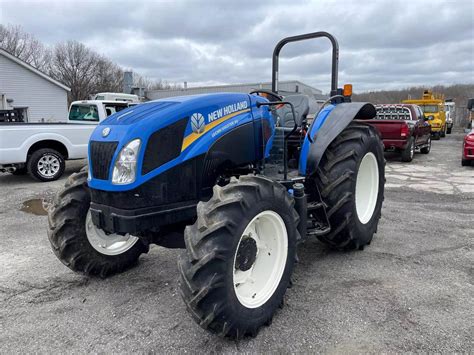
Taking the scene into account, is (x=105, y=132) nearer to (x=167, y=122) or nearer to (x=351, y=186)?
(x=167, y=122)

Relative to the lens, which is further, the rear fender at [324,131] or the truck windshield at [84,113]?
the truck windshield at [84,113]

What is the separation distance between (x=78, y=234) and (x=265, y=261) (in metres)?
1.59

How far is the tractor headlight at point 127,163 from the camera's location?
2598 millimetres

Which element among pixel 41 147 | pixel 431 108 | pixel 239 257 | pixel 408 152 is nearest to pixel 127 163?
pixel 239 257

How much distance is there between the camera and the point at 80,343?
2.60m

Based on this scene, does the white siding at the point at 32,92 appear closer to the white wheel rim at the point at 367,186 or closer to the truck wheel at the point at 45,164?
the truck wheel at the point at 45,164

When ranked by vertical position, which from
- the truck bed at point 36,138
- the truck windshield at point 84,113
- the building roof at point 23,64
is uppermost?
the building roof at point 23,64

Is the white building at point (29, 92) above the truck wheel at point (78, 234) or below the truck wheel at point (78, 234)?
above

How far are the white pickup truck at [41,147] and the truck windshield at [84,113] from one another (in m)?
1.32

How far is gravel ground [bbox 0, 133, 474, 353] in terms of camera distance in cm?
257

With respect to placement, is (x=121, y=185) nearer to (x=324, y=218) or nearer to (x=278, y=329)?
(x=278, y=329)

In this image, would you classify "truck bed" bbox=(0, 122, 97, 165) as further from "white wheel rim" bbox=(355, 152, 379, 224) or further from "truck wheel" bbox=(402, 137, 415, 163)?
"truck wheel" bbox=(402, 137, 415, 163)

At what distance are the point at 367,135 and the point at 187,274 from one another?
8.77 feet

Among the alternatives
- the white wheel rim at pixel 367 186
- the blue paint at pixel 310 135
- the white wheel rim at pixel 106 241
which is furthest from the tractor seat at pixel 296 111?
the white wheel rim at pixel 106 241
